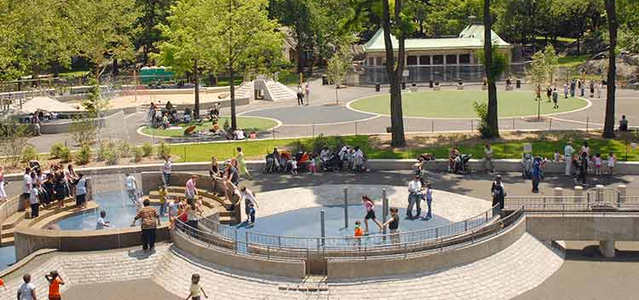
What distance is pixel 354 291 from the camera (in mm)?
20266

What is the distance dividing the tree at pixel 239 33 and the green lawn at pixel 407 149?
17.9ft

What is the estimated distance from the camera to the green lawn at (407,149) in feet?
118

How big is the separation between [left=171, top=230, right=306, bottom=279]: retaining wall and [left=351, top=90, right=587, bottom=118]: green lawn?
31396 millimetres

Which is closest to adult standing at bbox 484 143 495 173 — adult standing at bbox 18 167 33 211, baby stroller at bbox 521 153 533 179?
baby stroller at bbox 521 153 533 179

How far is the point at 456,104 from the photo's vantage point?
57281 millimetres

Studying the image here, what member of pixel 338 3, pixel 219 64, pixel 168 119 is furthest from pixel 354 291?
pixel 338 3

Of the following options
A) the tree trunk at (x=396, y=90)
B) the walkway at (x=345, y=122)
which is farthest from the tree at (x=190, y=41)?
the tree trunk at (x=396, y=90)

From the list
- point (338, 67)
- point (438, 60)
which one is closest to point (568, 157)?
point (338, 67)

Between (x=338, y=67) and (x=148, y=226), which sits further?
(x=338, y=67)

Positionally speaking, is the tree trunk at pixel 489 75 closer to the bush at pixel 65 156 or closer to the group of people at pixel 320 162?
the group of people at pixel 320 162

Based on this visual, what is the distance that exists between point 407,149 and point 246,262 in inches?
710

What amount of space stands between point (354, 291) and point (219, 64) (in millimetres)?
28208

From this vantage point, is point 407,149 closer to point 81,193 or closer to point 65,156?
point 81,193

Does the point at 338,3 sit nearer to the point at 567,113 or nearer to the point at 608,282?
the point at 567,113
